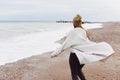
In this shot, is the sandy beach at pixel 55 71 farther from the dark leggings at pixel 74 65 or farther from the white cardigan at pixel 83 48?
the white cardigan at pixel 83 48

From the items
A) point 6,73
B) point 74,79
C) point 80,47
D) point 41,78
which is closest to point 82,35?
point 80,47

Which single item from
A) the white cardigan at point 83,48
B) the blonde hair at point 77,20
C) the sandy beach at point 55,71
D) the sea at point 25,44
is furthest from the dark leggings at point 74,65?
the sandy beach at point 55,71

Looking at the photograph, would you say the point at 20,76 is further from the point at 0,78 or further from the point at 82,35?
the point at 82,35

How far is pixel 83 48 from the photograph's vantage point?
8305mm

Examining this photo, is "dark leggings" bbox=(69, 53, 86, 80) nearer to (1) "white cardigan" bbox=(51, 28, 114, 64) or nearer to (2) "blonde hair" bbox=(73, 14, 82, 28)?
(1) "white cardigan" bbox=(51, 28, 114, 64)

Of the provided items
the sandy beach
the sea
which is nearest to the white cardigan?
the sea

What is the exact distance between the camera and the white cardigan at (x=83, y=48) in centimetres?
819

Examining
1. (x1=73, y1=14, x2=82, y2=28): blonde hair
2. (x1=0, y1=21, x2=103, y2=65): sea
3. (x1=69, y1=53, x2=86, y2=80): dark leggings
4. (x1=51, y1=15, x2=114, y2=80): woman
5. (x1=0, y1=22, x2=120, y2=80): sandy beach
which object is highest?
(x1=73, y1=14, x2=82, y2=28): blonde hair

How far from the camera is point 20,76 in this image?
12.6 meters

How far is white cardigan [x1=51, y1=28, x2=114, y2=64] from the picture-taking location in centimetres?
819

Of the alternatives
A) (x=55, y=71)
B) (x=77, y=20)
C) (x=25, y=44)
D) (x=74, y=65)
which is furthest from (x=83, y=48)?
(x=25, y=44)

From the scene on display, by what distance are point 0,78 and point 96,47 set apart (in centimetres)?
500

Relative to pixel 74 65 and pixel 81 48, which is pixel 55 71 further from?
pixel 81 48

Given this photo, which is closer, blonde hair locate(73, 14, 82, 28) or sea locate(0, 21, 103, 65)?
blonde hair locate(73, 14, 82, 28)
